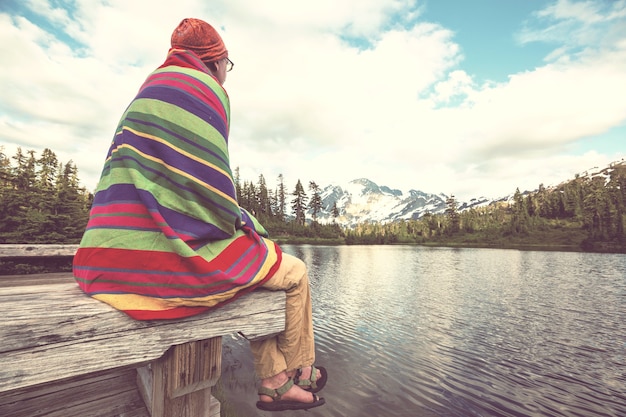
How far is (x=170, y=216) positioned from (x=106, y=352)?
0.61m

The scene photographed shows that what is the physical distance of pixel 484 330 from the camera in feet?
38.6

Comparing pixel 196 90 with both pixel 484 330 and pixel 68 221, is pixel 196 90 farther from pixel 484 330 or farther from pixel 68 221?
pixel 68 221

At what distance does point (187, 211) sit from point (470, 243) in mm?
107633

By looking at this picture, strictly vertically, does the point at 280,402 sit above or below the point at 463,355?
above

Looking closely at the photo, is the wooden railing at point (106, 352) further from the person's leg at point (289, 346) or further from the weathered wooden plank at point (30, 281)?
the weathered wooden plank at point (30, 281)

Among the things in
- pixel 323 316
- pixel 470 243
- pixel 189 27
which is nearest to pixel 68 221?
pixel 323 316

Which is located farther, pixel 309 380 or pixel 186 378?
pixel 309 380

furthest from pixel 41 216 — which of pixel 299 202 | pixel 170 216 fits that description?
pixel 299 202

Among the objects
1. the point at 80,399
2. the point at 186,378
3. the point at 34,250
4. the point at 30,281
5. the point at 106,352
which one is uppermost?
the point at 34,250

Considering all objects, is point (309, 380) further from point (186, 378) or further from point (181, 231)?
point (181, 231)

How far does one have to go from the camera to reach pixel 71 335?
1058 millimetres

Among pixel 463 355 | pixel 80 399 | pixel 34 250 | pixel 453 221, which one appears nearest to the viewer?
pixel 80 399

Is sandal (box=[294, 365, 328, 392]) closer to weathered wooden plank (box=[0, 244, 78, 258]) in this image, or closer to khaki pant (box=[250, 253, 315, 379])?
khaki pant (box=[250, 253, 315, 379])

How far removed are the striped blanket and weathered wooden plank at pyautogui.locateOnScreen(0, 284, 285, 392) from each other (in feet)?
0.22
